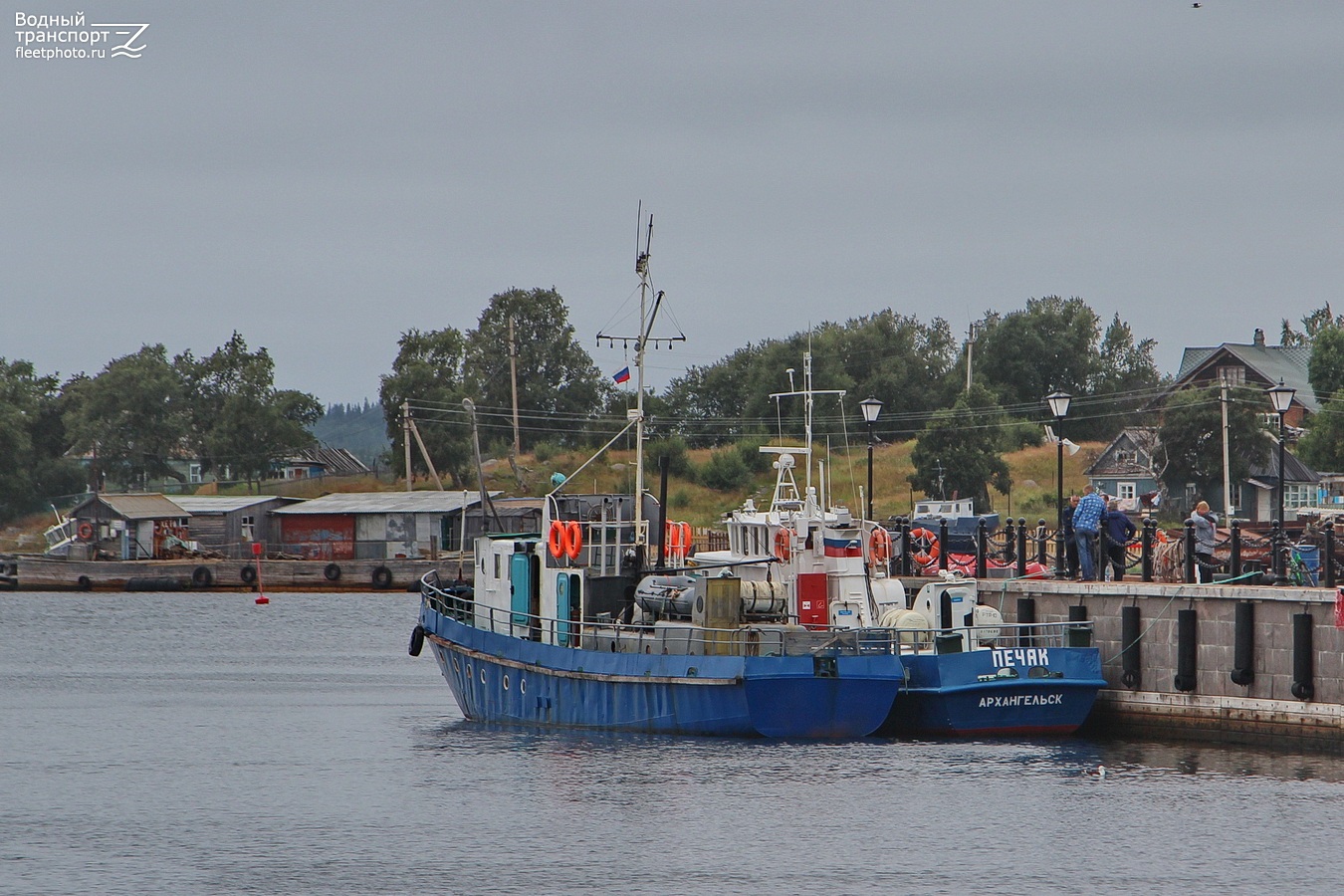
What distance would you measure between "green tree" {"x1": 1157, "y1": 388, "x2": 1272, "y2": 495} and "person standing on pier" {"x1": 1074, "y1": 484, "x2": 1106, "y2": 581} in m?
48.9

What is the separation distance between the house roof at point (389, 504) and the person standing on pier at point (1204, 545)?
2149 inches

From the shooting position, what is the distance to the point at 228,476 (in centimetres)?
11494

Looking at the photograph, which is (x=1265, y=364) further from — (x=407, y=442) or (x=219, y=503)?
(x=219, y=503)

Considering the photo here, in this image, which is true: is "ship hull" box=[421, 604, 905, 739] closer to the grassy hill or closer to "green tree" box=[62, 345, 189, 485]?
the grassy hill

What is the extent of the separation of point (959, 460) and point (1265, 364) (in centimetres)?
2443

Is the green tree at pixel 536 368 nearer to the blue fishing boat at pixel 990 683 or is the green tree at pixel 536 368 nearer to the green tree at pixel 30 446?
the green tree at pixel 30 446

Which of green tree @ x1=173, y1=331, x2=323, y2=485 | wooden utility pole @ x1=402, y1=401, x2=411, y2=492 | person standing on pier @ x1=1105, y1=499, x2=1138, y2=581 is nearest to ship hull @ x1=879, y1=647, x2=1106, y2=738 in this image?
person standing on pier @ x1=1105, y1=499, x2=1138, y2=581

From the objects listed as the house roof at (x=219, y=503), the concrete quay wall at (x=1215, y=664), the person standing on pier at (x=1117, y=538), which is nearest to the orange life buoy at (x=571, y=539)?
the concrete quay wall at (x=1215, y=664)

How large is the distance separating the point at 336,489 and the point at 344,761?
74233 mm

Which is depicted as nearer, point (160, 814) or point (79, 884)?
point (79, 884)

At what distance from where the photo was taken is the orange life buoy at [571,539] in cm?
3170

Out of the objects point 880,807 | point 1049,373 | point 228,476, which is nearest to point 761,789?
point 880,807

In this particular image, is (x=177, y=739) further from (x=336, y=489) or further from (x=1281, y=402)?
(x=336, y=489)

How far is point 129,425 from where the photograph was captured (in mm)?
115250
